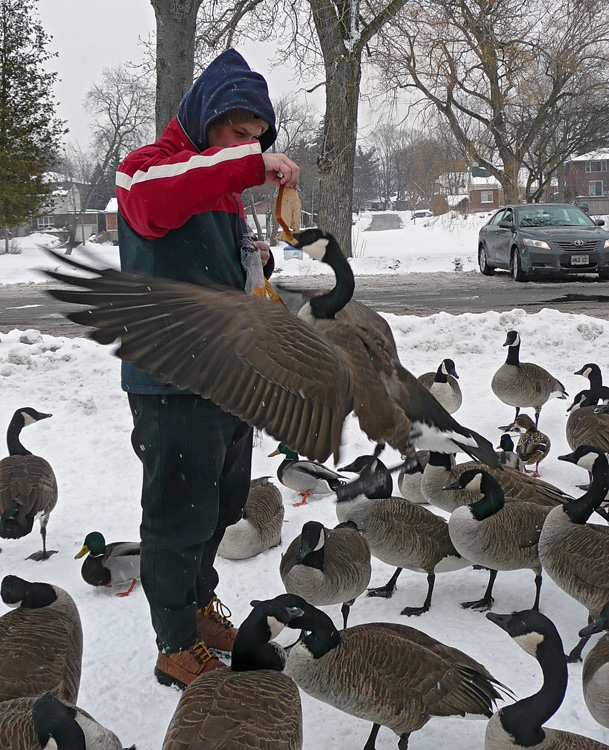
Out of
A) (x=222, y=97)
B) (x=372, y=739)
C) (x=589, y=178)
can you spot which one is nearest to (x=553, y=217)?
(x=222, y=97)

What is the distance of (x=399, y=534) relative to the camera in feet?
12.4

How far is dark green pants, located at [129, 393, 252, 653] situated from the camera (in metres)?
2.64

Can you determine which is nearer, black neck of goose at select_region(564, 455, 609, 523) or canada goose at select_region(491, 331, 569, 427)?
black neck of goose at select_region(564, 455, 609, 523)

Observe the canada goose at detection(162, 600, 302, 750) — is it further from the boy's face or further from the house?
the house

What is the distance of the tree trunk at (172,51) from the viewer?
7270 mm

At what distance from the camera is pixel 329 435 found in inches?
87.4

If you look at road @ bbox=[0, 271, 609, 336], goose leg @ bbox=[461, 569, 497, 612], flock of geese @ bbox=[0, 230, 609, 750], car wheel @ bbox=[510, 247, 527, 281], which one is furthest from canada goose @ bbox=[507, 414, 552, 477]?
car wheel @ bbox=[510, 247, 527, 281]

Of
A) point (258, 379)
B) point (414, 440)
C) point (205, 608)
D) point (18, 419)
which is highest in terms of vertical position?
point (258, 379)

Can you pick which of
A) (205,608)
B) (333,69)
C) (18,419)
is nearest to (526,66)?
(333,69)

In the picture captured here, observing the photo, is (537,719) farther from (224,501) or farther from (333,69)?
(333,69)

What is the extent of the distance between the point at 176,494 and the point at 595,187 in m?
68.9

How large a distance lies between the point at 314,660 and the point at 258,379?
1.27m

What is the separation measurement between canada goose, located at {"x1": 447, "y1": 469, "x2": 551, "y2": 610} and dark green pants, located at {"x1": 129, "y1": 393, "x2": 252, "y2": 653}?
57.9 inches

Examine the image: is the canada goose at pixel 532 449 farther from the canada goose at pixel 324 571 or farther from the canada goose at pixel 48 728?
the canada goose at pixel 48 728
